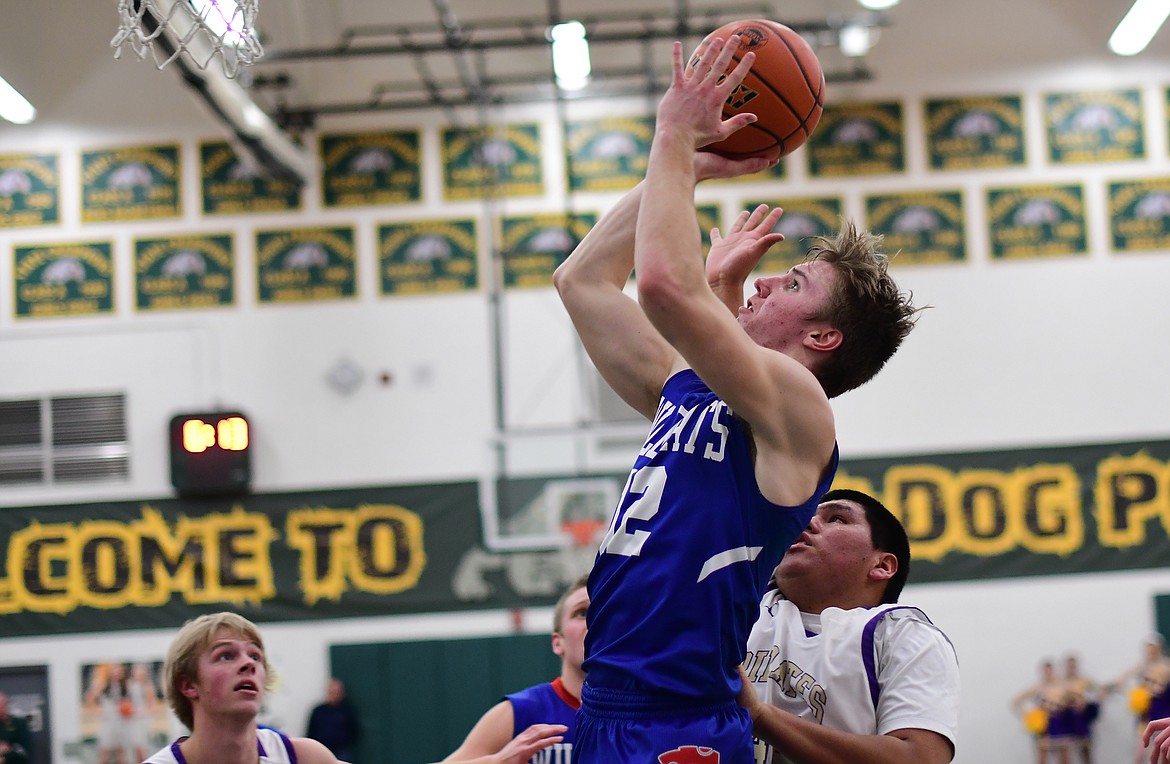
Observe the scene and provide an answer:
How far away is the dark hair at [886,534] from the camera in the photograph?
3049 mm

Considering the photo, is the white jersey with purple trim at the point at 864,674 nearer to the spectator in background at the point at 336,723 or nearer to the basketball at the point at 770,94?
the basketball at the point at 770,94

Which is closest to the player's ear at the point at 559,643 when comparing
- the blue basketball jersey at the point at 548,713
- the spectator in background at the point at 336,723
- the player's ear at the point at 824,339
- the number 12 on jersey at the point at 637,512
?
the blue basketball jersey at the point at 548,713

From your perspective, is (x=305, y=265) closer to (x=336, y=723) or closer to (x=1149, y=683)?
(x=336, y=723)

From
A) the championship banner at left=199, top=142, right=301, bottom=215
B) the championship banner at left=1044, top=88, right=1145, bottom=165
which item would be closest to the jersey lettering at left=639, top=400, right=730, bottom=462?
the championship banner at left=199, top=142, right=301, bottom=215

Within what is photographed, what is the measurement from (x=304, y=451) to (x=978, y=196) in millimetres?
7280

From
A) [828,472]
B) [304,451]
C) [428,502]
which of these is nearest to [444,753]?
[428,502]

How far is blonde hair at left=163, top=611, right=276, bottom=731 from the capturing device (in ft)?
11.6

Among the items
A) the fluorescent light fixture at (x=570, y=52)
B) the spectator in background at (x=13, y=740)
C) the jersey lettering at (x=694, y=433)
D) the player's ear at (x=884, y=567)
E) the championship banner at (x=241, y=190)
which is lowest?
the spectator in background at (x=13, y=740)

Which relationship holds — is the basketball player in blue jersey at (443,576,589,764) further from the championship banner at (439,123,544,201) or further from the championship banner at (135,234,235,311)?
the championship banner at (135,234,235,311)

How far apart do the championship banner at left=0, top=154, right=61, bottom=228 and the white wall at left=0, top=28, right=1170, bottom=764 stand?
0.15m

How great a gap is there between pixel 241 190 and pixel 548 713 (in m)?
9.44

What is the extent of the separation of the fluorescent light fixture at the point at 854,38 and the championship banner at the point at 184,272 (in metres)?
6.36

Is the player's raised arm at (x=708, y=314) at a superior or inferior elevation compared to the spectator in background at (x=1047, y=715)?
superior

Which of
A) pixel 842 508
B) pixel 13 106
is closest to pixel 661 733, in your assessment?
pixel 842 508
